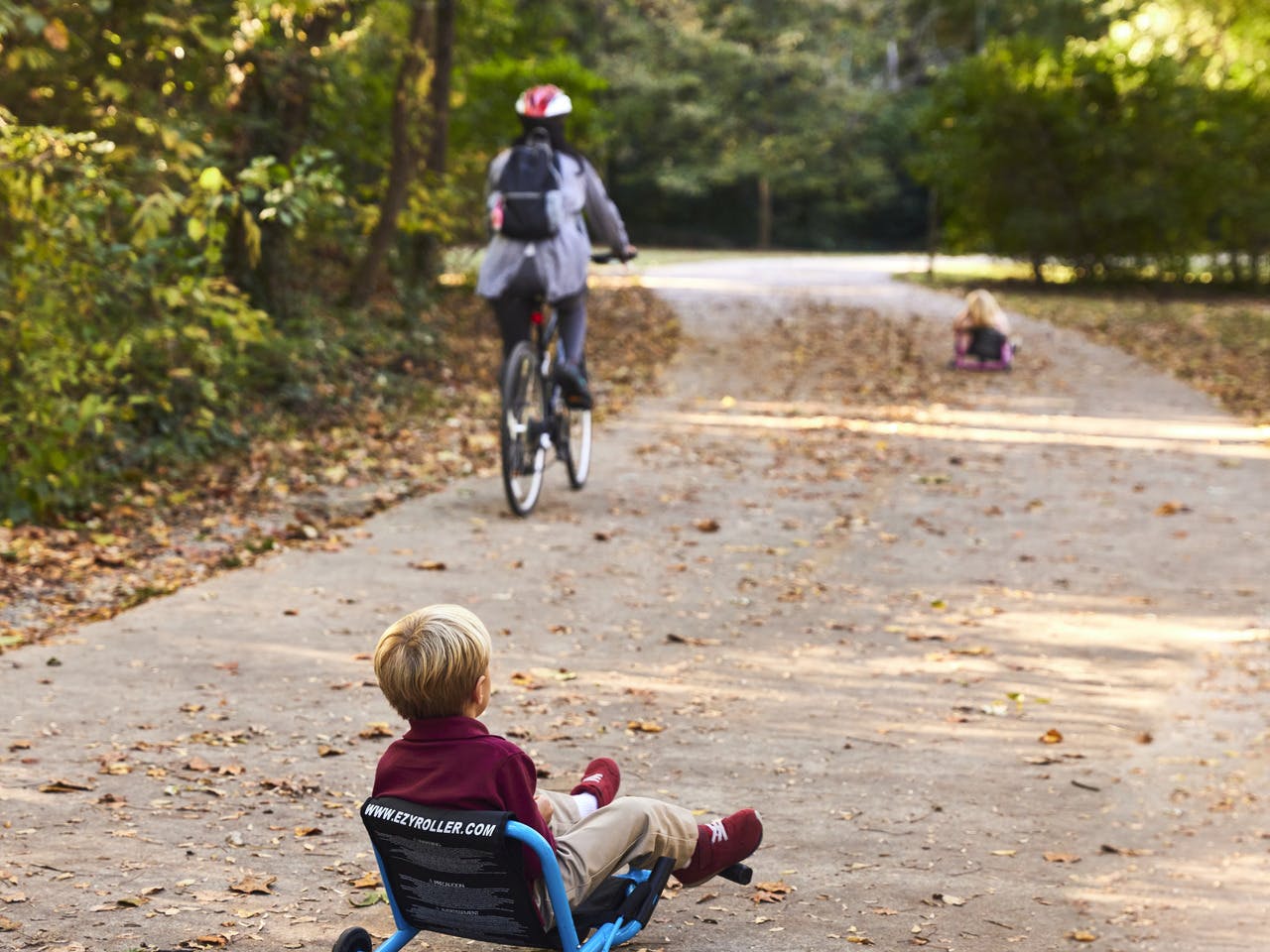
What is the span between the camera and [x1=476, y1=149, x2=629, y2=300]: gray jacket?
29.0 feet

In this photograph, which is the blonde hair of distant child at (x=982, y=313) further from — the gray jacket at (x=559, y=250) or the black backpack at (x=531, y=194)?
the black backpack at (x=531, y=194)

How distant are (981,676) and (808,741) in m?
1.20

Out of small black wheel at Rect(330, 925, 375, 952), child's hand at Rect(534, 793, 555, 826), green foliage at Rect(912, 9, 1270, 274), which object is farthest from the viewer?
green foliage at Rect(912, 9, 1270, 274)

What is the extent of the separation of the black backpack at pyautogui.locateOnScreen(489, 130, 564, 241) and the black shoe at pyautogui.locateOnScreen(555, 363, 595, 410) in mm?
943

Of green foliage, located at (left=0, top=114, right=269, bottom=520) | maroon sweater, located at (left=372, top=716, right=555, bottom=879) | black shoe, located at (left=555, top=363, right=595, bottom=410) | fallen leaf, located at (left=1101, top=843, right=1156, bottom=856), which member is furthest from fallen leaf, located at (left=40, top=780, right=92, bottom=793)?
black shoe, located at (left=555, top=363, right=595, bottom=410)

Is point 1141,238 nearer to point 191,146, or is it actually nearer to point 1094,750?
point 191,146

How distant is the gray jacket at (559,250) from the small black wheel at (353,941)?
5.49 metres

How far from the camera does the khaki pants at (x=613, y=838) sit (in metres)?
3.72

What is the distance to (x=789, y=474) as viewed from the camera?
1123 cm

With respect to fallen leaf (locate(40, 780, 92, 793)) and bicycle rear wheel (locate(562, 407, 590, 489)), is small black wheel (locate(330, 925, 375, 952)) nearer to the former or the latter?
fallen leaf (locate(40, 780, 92, 793))

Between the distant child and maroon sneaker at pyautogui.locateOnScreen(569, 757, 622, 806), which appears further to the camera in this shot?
the distant child

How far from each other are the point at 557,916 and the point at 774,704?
9.42ft

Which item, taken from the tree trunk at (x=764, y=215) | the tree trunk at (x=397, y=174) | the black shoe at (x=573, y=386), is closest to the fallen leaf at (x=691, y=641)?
the black shoe at (x=573, y=386)

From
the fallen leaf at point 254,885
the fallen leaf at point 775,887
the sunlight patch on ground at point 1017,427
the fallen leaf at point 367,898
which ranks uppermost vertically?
the sunlight patch on ground at point 1017,427
